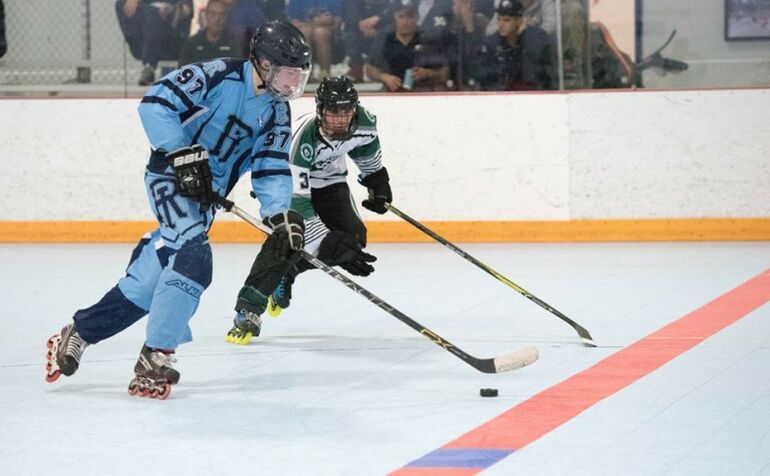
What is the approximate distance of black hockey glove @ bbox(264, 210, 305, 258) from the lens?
4.20 metres

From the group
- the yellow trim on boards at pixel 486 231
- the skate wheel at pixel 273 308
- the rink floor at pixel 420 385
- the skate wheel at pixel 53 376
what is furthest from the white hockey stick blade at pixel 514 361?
the yellow trim on boards at pixel 486 231

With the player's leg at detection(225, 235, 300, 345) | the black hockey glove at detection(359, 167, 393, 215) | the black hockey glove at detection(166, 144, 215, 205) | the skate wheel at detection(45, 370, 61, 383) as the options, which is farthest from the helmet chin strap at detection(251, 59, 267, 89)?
the black hockey glove at detection(359, 167, 393, 215)

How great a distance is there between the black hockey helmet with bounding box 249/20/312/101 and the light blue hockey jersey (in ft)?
0.26

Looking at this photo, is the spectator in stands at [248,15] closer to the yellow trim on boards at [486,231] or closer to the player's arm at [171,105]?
the yellow trim on boards at [486,231]

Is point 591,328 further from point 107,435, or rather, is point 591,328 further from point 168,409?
point 107,435

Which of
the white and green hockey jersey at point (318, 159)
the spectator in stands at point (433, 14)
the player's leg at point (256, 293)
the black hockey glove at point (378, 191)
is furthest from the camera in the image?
the spectator in stands at point (433, 14)

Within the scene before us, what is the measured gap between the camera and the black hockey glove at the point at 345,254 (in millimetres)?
5109

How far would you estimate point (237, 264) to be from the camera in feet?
24.2

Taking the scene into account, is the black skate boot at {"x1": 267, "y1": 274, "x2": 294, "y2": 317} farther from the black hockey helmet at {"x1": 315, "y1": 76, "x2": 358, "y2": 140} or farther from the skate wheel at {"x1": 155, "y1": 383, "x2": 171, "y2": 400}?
the skate wheel at {"x1": 155, "y1": 383, "x2": 171, "y2": 400}

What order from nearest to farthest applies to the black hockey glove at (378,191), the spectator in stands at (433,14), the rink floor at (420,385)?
1. the rink floor at (420,385)
2. the black hockey glove at (378,191)
3. the spectator in stands at (433,14)

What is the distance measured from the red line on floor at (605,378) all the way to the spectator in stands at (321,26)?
316 cm

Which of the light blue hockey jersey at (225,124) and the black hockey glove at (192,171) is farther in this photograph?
the light blue hockey jersey at (225,124)

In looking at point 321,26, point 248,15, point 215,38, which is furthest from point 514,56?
point 215,38

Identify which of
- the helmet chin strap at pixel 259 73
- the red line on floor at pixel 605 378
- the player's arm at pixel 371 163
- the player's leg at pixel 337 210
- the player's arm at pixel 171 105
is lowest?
the red line on floor at pixel 605 378
